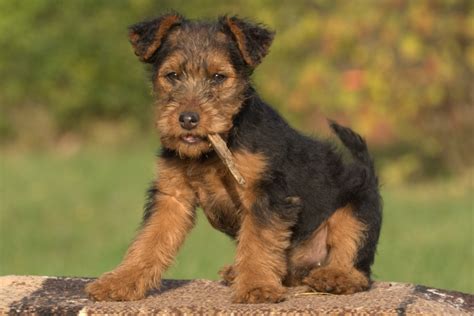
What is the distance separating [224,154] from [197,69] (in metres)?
0.51

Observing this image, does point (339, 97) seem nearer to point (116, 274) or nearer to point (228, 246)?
point (228, 246)

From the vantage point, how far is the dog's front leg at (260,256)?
19.9ft

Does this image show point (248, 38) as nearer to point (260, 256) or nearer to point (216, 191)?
point (216, 191)

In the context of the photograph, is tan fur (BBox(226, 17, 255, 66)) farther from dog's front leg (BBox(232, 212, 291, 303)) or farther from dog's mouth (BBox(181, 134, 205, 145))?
dog's front leg (BBox(232, 212, 291, 303))

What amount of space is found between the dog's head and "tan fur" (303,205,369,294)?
1.08 meters

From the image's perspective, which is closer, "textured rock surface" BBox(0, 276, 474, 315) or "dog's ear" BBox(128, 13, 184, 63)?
"textured rock surface" BBox(0, 276, 474, 315)

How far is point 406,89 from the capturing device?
16344mm

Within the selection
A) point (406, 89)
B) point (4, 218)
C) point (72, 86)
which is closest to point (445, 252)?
point (406, 89)

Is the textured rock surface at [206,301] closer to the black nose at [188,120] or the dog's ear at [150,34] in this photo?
the black nose at [188,120]

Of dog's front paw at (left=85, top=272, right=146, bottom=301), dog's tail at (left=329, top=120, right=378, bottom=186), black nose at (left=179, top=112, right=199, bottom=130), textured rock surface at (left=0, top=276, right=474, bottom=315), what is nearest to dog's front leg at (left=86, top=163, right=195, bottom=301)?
dog's front paw at (left=85, top=272, right=146, bottom=301)

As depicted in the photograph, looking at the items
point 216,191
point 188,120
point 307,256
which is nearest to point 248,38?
point 188,120

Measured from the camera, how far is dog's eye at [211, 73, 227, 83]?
20.4 ft

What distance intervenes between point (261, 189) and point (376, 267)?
543 cm

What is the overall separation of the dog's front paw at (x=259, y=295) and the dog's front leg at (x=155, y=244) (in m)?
0.52
